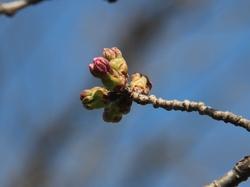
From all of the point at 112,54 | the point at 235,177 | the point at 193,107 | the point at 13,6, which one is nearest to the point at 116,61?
the point at 112,54

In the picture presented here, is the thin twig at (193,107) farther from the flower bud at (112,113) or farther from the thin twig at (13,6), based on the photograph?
the thin twig at (13,6)

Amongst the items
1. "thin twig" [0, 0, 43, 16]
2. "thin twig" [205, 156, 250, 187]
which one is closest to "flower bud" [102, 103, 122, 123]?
"thin twig" [205, 156, 250, 187]

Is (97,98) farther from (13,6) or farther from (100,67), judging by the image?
(13,6)

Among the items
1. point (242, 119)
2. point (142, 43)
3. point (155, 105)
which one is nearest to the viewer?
point (242, 119)

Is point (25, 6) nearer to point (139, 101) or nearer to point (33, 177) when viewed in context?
point (139, 101)

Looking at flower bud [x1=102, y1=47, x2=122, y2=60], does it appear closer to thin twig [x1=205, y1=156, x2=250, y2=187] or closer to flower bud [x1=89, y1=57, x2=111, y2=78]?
flower bud [x1=89, y1=57, x2=111, y2=78]

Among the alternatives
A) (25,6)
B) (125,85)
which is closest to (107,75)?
(125,85)
